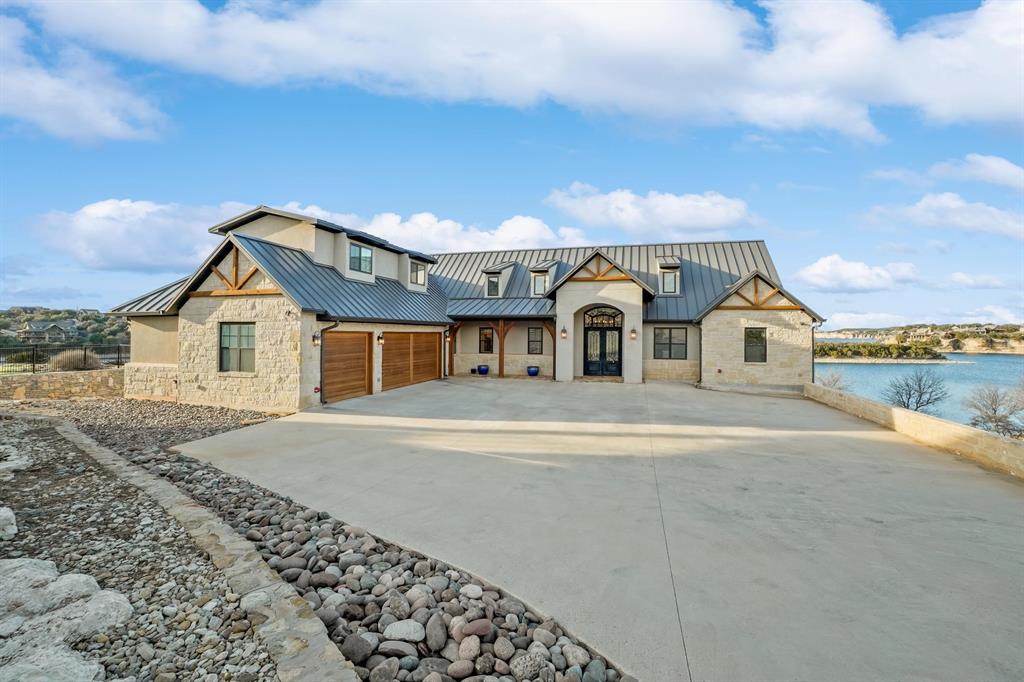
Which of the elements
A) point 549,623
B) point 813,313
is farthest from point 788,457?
point 813,313

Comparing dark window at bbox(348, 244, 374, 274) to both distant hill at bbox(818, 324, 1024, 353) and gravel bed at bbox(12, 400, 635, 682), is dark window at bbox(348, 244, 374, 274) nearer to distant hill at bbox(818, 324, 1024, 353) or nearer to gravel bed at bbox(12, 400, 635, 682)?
gravel bed at bbox(12, 400, 635, 682)

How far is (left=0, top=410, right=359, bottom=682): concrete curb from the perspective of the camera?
2670mm

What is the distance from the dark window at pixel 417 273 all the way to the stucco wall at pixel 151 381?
9225mm

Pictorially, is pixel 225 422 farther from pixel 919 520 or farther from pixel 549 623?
pixel 919 520

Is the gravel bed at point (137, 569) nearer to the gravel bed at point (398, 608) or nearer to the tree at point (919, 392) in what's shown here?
the gravel bed at point (398, 608)

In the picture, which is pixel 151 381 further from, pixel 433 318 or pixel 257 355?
pixel 433 318

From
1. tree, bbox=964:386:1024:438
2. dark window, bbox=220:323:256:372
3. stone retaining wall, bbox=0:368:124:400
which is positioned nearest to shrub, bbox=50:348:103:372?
stone retaining wall, bbox=0:368:124:400

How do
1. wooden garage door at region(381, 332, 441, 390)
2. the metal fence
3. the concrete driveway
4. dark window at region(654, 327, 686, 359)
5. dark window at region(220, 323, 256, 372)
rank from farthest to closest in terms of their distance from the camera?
1. dark window at region(654, 327, 686, 359)
2. the metal fence
3. wooden garage door at region(381, 332, 441, 390)
4. dark window at region(220, 323, 256, 372)
5. the concrete driveway

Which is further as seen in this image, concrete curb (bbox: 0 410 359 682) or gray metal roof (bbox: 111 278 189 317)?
gray metal roof (bbox: 111 278 189 317)

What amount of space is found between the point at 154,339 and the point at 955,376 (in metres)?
56.8

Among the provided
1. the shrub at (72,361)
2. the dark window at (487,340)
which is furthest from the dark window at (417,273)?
the shrub at (72,361)

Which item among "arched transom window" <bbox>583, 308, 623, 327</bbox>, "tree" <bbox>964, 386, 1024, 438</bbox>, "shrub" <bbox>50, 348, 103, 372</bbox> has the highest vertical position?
"arched transom window" <bbox>583, 308, 623, 327</bbox>

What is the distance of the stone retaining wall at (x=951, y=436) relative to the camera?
740 centimetres

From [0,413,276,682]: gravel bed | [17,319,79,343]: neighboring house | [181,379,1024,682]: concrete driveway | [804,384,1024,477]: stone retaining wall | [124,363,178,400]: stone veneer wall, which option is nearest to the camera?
[0,413,276,682]: gravel bed
